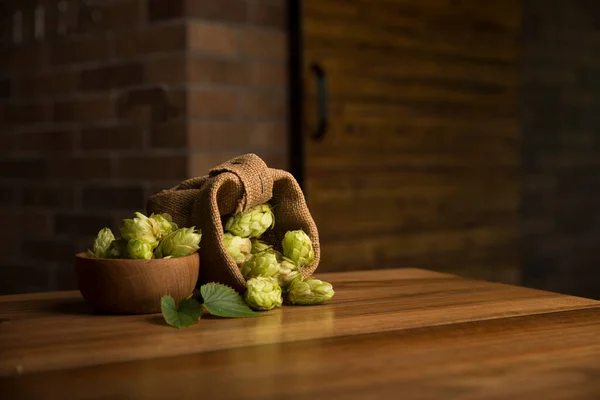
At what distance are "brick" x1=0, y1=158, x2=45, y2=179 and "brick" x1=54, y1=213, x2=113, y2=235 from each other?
0.55 ft

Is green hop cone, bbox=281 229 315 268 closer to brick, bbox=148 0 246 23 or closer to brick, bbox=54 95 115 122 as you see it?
brick, bbox=148 0 246 23

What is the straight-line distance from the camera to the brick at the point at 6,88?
2.71 meters

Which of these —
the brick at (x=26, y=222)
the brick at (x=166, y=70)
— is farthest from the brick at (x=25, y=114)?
the brick at (x=166, y=70)

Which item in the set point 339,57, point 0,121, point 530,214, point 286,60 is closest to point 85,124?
point 0,121

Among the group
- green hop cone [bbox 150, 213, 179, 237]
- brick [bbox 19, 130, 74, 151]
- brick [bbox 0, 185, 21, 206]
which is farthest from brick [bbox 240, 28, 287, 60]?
green hop cone [bbox 150, 213, 179, 237]

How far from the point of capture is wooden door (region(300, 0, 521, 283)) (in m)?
2.53

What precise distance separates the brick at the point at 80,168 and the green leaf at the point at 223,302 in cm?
147

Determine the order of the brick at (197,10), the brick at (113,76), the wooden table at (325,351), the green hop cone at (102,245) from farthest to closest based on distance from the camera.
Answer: the brick at (113,76) < the brick at (197,10) < the green hop cone at (102,245) < the wooden table at (325,351)

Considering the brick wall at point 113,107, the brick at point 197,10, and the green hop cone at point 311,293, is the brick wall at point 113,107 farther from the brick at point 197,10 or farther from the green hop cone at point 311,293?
the green hop cone at point 311,293

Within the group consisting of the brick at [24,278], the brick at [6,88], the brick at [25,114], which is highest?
the brick at [6,88]

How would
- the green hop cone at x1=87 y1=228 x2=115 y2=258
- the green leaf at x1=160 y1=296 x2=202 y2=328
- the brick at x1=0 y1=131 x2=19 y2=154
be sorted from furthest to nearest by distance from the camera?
the brick at x1=0 y1=131 x2=19 y2=154
the green hop cone at x1=87 y1=228 x2=115 y2=258
the green leaf at x1=160 y1=296 x2=202 y2=328

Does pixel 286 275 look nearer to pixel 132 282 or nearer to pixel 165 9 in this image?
pixel 132 282

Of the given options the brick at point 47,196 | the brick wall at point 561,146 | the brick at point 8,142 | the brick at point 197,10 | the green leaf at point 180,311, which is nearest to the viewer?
the green leaf at point 180,311

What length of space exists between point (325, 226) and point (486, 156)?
0.78m
